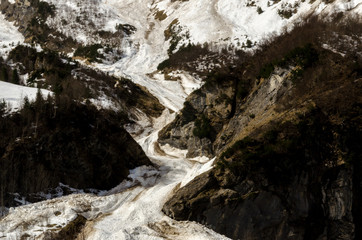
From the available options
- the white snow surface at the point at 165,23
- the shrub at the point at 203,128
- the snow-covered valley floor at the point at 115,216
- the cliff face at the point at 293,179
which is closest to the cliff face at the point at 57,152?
the snow-covered valley floor at the point at 115,216

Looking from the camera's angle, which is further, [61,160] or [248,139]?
[61,160]

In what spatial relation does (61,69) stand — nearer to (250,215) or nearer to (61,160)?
(61,160)

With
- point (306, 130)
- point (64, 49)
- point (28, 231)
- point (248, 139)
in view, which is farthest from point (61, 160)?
point (64, 49)

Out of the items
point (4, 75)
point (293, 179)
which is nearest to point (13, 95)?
point (293, 179)

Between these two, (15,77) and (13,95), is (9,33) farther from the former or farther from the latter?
(13,95)

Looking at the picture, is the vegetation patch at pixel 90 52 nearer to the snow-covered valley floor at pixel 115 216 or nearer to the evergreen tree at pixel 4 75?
the evergreen tree at pixel 4 75
